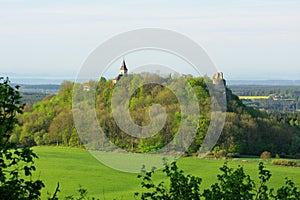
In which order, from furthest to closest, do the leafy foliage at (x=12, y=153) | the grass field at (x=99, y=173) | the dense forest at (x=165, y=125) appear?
the dense forest at (x=165, y=125) → the grass field at (x=99, y=173) → the leafy foliage at (x=12, y=153)

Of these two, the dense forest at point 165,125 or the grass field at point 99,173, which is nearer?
the grass field at point 99,173

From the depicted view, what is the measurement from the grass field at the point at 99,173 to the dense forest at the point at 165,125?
3192mm

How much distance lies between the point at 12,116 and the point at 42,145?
58.2 m

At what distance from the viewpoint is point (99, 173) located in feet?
152

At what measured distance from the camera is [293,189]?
315 inches

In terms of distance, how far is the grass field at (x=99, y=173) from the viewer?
37.2 metres

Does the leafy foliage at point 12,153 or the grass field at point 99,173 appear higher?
the leafy foliage at point 12,153

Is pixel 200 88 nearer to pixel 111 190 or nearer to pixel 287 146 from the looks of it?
pixel 287 146

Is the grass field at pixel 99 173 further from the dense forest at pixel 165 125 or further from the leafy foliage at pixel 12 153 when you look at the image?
the leafy foliage at pixel 12 153

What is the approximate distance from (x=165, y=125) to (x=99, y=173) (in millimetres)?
10386

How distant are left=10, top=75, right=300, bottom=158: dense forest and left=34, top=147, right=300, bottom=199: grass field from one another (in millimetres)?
3192

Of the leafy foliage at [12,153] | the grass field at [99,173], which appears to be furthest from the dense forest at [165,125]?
the leafy foliage at [12,153]

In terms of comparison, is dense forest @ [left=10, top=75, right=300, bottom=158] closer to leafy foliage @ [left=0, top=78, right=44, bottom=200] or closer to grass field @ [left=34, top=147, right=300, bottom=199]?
grass field @ [left=34, top=147, right=300, bottom=199]

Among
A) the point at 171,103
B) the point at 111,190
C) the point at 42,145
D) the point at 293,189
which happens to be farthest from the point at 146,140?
the point at 293,189
